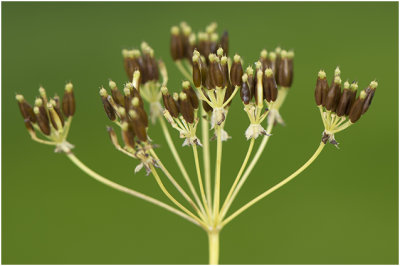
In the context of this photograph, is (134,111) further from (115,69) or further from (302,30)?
(302,30)

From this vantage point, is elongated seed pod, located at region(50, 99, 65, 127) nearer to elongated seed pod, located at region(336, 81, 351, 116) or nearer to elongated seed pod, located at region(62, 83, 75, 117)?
elongated seed pod, located at region(62, 83, 75, 117)

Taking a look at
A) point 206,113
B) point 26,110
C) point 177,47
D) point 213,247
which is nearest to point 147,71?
point 177,47

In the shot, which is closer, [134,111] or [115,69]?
[134,111]

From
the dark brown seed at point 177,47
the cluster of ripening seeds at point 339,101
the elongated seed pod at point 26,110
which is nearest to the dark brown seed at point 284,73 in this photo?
the cluster of ripening seeds at point 339,101

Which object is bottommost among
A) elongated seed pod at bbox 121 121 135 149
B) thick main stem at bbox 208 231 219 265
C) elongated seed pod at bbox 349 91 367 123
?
thick main stem at bbox 208 231 219 265

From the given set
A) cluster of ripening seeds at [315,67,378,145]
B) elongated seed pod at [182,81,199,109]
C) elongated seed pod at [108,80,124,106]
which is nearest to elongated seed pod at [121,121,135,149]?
elongated seed pod at [108,80,124,106]

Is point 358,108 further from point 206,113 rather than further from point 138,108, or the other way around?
point 138,108

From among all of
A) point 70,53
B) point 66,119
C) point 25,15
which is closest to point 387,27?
point 70,53
